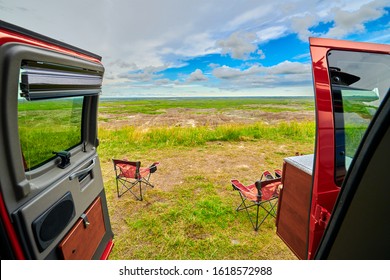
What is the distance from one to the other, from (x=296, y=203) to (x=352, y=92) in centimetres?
109

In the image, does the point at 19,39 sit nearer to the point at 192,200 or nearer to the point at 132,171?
the point at 132,171

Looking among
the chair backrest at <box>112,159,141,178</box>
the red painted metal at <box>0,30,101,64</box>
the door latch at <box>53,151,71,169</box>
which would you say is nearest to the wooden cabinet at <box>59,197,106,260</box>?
the door latch at <box>53,151,71,169</box>

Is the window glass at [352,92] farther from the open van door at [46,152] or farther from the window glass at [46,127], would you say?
the window glass at [46,127]

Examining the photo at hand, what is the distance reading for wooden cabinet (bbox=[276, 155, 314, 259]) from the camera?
5.68 feet

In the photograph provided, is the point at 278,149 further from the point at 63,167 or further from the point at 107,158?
the point at 63,167

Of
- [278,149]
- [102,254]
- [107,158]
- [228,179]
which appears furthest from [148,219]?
[278,149]

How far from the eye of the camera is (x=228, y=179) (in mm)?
4523

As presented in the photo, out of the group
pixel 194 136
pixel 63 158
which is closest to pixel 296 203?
pixel 63 158

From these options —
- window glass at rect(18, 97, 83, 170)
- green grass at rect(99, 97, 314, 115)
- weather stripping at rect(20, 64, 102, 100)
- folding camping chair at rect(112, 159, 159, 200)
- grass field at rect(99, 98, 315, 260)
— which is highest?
weather stripping at rect(20, 64, 102, 100)

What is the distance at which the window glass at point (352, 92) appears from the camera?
1.39m

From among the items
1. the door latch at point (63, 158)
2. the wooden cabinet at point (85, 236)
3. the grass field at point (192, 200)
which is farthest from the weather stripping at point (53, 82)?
the grass field at point (192, 200)

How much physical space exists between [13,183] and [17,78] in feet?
1.77

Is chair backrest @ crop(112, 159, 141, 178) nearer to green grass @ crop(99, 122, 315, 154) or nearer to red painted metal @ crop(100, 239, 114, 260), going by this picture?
red painted metal @ crop(100, 239, 114, 260)

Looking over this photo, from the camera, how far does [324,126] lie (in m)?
1.38
